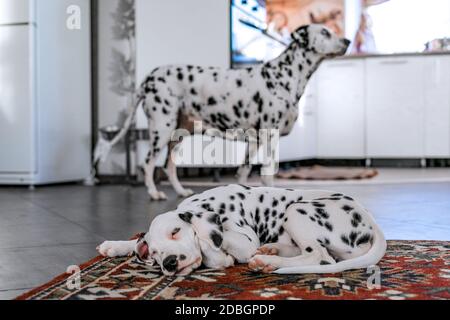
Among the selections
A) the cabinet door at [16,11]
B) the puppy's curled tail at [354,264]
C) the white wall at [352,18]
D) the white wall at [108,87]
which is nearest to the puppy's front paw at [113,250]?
the puppy's curled tail at [354,264]

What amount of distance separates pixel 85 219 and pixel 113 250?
1.14 m

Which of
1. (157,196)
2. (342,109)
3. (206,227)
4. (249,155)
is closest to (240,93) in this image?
(249,155)

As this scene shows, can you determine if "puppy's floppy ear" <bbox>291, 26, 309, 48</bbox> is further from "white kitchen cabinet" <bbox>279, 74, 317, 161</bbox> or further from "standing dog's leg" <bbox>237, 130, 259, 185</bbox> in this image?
"white kitchen cabinet" <bbox>279, 74, 317, 161</bbox>

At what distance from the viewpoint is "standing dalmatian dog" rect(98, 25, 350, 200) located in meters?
4.24

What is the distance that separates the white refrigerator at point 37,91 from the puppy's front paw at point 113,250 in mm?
3169

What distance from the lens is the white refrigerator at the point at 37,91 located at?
5176 millimetres

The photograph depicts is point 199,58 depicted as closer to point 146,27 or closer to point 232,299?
point 146,27

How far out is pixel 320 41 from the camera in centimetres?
431

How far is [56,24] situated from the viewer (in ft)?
17.7

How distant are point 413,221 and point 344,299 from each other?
162 cm

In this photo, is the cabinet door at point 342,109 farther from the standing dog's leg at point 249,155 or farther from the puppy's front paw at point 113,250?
the puppy's front paw at point 113,250

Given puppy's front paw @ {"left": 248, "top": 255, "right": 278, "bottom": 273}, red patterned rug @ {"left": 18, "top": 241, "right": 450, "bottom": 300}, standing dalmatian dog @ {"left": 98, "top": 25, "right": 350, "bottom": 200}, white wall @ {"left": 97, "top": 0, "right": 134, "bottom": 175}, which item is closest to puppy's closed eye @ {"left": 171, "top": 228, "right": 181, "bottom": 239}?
red patterned rug @ {"left": 18, "top": 241, "right": 450, "bottom": 300}

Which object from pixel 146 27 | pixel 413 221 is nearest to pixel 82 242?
pixel 413 221

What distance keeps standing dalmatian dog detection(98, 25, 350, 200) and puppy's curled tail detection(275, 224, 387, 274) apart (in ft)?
7.35
